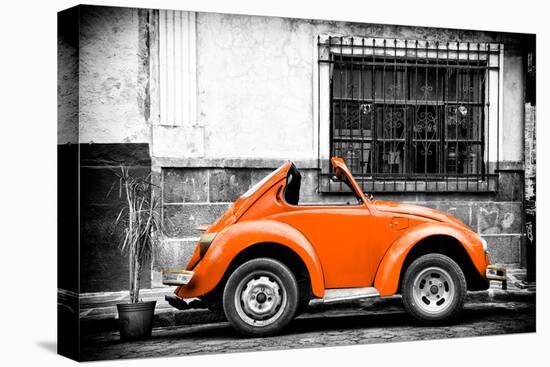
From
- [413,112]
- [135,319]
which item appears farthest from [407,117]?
[135,319]

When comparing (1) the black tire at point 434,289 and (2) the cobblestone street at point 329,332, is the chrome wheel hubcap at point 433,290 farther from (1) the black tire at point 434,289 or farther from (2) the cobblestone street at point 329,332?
(2) the cobblestone street at point 329,332

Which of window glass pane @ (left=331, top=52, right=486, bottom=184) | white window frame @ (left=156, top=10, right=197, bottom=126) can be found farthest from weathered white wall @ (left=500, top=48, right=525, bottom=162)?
white window frame @ (left=156, top=10, right=197, bottom=126)

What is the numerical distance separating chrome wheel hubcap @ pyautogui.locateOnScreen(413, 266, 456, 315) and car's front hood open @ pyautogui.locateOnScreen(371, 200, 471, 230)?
63cm

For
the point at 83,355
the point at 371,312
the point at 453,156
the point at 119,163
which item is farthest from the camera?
the point at 453,156

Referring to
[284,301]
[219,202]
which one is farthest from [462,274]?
[219,202]

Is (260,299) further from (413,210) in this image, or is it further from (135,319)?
(413,210)

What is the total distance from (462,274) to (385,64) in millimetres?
2707

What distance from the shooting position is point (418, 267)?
952cm

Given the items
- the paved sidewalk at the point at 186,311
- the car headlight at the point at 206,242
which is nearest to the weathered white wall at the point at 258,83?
the car headlight at the point at 206,242

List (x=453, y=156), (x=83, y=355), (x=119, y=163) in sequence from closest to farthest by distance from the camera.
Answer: (x=83, y=355)
(x=119, y=163)
(x=453, y=156)

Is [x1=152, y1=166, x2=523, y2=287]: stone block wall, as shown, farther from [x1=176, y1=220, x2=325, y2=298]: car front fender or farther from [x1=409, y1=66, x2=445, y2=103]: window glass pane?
[x1=409, y1=66, x2=445, y2=103]: window glass pane

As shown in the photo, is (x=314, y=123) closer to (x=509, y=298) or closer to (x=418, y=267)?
(x=418, y=267)

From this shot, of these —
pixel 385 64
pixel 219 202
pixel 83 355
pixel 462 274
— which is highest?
pixel 385 64

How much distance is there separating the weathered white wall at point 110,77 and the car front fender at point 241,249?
4.94 ft
